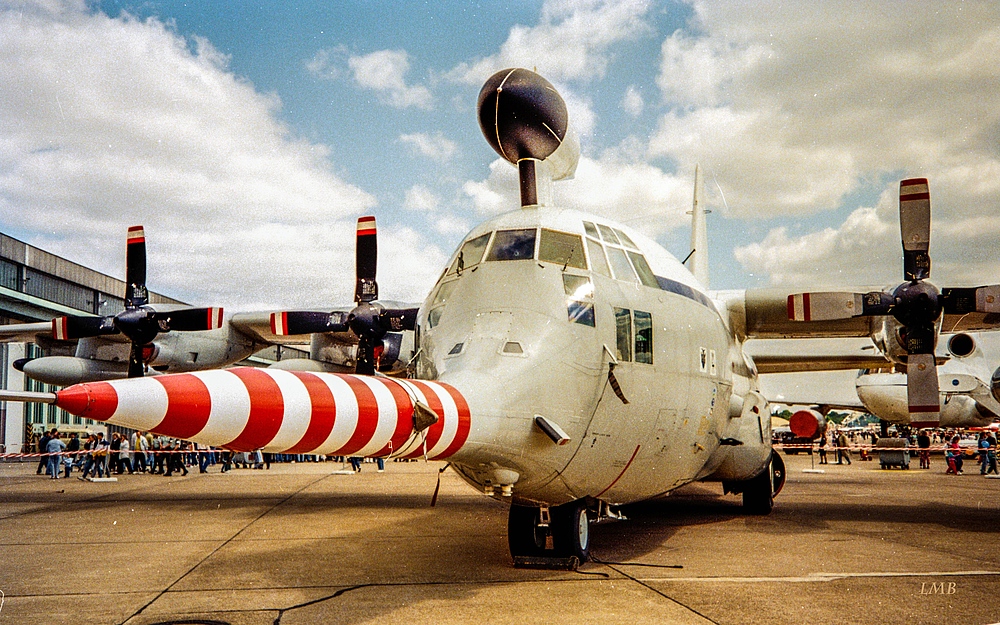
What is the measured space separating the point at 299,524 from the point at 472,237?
6658 mm

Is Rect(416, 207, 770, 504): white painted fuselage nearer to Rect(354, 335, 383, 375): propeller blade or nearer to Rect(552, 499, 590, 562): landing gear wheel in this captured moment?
Rect(552, 499, 590, 562): landing gear wheel

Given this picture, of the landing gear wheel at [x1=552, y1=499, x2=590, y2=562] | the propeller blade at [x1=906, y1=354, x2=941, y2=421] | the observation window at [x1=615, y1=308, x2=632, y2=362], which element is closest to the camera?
the observation window at [x1=615, y1=308, x2=632, y2=362]

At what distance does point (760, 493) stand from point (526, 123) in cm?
759

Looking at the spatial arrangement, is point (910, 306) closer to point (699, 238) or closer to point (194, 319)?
point (699, 238)

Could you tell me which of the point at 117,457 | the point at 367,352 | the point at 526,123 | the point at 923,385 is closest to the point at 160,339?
the point at 367,352

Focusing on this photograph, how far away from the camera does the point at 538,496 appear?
659 centimetres

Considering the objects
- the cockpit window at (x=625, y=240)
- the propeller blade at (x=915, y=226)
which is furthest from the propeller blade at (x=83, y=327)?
Result: the propeller blade at (x=915, y=226)

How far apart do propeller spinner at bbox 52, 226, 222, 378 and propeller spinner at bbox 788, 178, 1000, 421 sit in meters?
11.5

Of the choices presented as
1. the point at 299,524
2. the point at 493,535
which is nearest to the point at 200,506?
the point at 299,524

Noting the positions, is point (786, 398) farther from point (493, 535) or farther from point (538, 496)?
point (538, 496)

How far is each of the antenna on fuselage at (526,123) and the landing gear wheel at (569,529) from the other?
344 cm

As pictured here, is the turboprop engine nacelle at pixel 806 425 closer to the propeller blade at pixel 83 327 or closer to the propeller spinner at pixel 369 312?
the propeller spinner at pixel 369 312

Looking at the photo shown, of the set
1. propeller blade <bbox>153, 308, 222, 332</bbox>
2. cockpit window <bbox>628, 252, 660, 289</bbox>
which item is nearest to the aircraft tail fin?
cockpit window <bbox>628, 252, 660, 289</bbox>

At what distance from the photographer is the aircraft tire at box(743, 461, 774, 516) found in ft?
41.4
